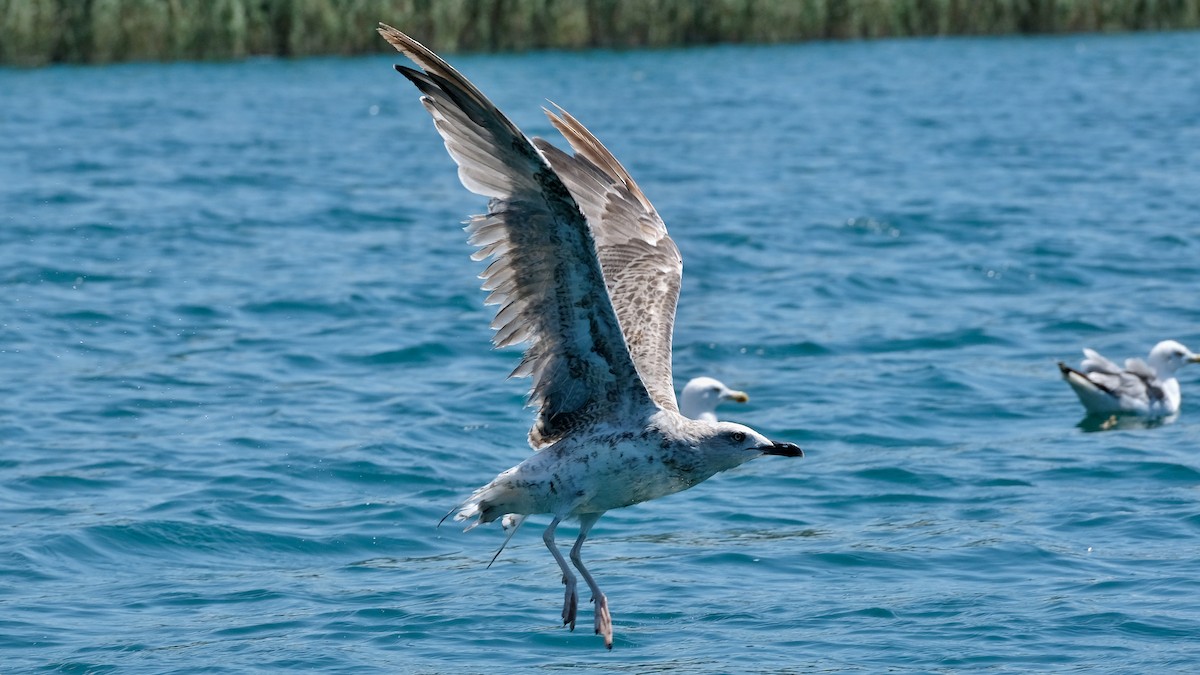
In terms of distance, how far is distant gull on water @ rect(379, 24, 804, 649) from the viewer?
6117mm

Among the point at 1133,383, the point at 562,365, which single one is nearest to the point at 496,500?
the point at 562,365

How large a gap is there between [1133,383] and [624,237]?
4.82 meters

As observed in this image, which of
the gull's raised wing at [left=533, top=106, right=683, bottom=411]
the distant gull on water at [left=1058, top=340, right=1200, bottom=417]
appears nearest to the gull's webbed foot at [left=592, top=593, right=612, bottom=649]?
the gull's raised wing at [left=533, top=106, right=683, bottom=411]

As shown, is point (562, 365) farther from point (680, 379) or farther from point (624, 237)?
point (680, 379)

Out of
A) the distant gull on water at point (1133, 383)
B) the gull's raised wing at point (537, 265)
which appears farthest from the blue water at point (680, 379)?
the gull's raised wing at point (537, 265)

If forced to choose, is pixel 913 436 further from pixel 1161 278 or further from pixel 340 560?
pixel 1161 278

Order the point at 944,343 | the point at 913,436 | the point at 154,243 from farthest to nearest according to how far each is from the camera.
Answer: the point at 154,243 → the point at 944,343 → the point at 913,436

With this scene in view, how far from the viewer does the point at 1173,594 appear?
7.83 m

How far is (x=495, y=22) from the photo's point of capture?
125 feet

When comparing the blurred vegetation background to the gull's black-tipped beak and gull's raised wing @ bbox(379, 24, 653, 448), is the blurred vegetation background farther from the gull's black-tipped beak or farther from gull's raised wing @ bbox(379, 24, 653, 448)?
the gull's black-tipped beak

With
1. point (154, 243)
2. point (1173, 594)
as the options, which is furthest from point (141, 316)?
point (1173, 594)

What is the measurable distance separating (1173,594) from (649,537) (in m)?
2.62

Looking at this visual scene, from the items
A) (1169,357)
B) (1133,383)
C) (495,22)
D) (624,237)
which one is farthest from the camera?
(495,22)

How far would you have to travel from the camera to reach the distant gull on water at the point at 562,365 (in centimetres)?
612
